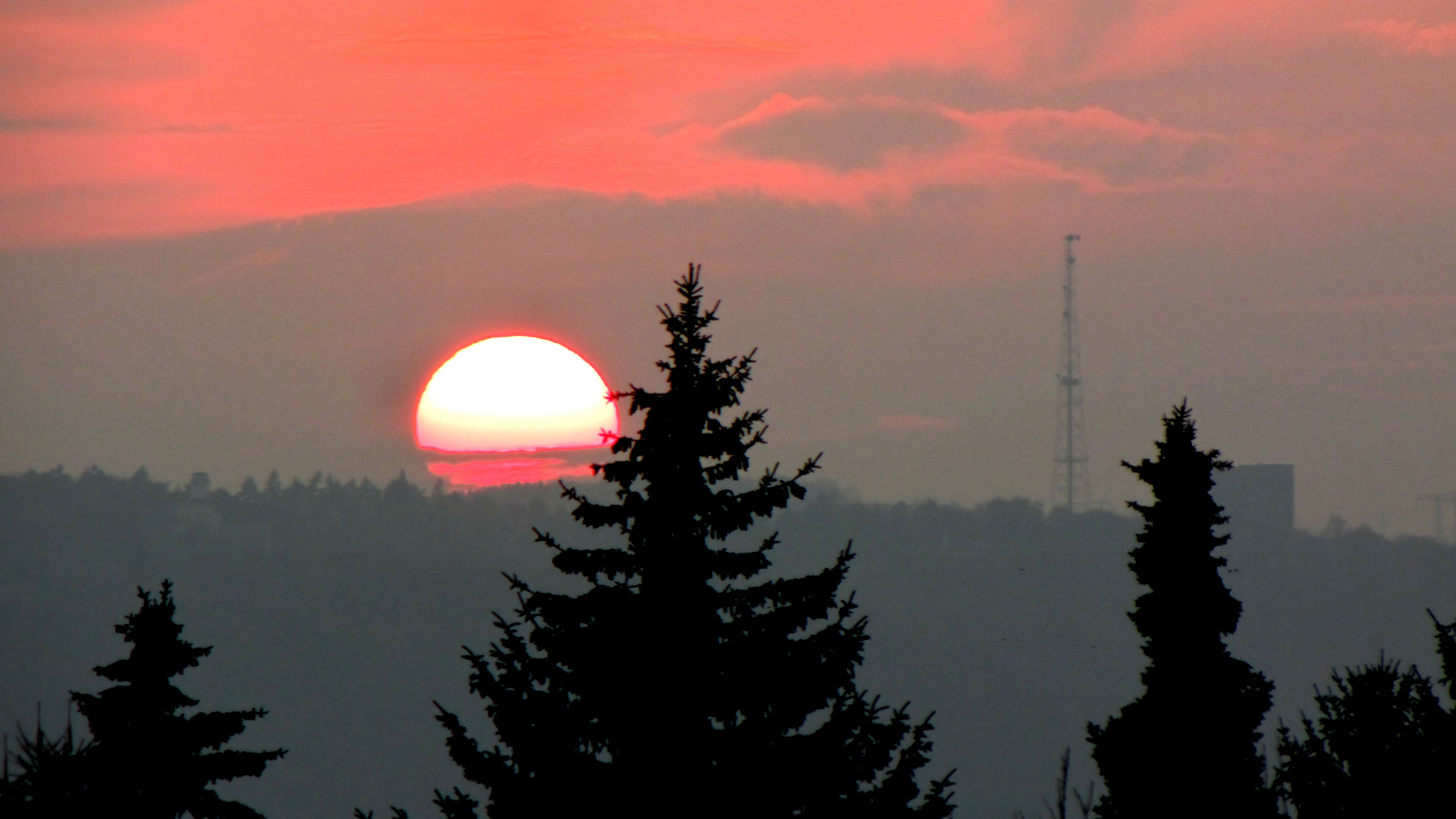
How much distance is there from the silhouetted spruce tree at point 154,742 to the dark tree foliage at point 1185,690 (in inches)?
641

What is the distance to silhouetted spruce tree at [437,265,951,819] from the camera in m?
17.4

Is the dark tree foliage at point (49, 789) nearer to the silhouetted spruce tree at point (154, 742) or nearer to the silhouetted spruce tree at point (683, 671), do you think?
the silhouetted spruce tree at point (154, 742)

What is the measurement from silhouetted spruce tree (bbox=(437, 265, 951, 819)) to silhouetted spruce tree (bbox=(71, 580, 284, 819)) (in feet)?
24.5

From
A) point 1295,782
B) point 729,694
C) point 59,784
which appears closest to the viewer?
point 729,694

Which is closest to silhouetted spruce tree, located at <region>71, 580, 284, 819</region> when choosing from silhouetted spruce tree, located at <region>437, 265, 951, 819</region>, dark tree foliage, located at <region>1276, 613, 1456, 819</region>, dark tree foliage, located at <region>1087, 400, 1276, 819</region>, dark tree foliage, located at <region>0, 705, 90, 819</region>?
dark tree foliage, located at <region>0, 705, 90, 819</region>

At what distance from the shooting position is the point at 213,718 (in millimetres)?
24250

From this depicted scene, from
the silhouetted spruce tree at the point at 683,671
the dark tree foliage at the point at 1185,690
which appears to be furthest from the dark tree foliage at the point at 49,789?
the dark tree foliage at the point at 1185,690

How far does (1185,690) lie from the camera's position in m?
32.0

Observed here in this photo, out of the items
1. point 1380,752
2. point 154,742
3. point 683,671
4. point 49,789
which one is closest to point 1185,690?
point 1380,752

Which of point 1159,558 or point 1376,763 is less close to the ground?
point 1159,558

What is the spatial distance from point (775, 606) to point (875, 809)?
232 centimetres

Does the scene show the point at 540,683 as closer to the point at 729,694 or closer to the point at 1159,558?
the point at 729,694

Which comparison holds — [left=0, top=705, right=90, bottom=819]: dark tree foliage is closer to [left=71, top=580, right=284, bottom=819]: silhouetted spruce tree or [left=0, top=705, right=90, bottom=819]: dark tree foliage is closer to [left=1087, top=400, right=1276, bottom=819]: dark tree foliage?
[left=71, top=580, right=284, bottom=819]: silhouetted spruce tree

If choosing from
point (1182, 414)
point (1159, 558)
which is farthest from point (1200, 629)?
point (1182, 414)
